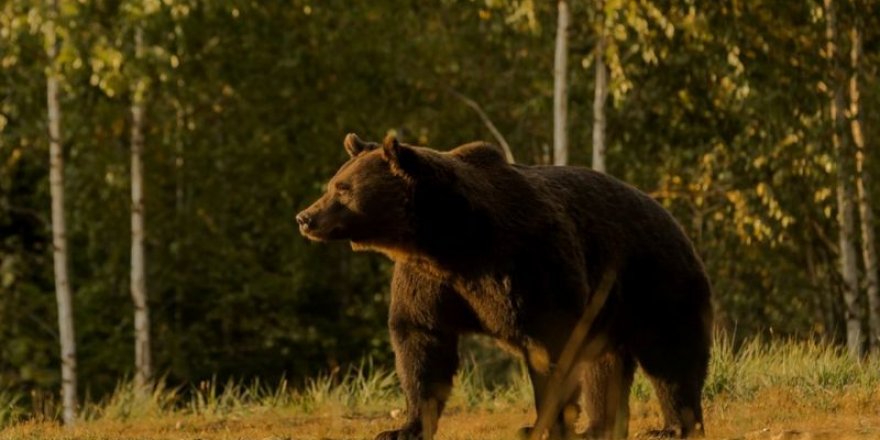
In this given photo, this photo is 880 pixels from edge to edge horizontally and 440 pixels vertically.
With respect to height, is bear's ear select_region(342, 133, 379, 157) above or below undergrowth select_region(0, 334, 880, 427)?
above

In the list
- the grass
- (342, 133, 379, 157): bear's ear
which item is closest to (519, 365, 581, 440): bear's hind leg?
the grass

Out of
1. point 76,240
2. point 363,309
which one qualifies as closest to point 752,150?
point 363,309

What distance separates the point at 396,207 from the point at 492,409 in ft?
13.8

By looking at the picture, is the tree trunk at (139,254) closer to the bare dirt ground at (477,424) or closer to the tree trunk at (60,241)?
the tree trunk at (60,241)

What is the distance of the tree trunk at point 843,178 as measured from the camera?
17.9 meters

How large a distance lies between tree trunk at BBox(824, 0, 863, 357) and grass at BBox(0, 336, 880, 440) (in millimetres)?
5916

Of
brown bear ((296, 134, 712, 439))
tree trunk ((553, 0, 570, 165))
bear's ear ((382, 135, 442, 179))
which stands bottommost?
brown bear ((296, 134, 712, 439))

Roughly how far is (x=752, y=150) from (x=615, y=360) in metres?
10.5

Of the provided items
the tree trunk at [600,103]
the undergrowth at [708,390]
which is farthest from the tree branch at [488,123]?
the undergrowth at [708,390]

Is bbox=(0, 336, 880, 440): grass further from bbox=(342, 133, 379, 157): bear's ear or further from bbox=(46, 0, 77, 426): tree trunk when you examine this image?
bbox=(46, 0, 77, 426): tree trunk

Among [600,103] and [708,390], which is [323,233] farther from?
[600,103]

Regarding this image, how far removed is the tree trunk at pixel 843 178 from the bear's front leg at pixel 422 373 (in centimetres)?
1083

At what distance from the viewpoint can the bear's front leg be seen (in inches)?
307

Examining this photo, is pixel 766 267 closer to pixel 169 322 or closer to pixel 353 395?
pixel 169 322
